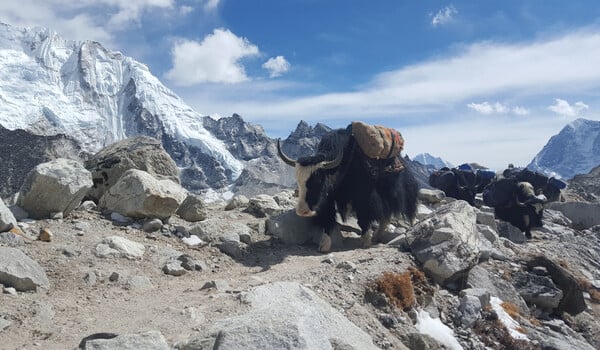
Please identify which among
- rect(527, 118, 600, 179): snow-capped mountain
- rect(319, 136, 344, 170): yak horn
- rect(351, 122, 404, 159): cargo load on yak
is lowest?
rect(527, 118, 600, 179): snow-capped mountain

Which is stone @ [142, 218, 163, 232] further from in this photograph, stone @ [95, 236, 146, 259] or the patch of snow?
the patch of snow

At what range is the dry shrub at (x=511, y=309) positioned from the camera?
208 inches

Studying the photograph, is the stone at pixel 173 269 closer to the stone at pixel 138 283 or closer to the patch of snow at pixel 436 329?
the stone at pixel 138 283

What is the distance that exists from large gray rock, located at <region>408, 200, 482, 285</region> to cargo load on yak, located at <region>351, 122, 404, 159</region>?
121 centimetres

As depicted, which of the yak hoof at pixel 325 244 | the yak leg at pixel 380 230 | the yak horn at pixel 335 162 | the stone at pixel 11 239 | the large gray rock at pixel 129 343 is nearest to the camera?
the large gray rock at pixel 129 343

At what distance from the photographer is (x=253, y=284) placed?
13.7ft

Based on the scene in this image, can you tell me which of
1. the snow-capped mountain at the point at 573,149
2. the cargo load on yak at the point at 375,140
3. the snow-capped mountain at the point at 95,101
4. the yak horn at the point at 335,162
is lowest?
the snow-capped mountain at the point at 573,149

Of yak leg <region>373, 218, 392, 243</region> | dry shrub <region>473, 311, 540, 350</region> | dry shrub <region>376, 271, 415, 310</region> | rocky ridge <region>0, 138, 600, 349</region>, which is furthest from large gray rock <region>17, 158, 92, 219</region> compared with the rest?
dry shrub <region>473, 311, 540, 350</region>

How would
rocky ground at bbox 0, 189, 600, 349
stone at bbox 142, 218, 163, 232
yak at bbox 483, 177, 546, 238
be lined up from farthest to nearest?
yak at bbox 483, 177, 546, 238, stone at bbox 142, 218, 163, 232, rocky ground at bbox 0, 189, 600, 349

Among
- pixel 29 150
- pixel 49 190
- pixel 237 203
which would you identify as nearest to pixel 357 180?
pixel 237 203

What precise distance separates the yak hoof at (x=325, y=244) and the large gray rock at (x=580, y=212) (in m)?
8.79

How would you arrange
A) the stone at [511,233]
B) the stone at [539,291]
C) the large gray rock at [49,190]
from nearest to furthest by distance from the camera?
the large gray rock at [49,190]
the stone at [539,291]
the stone at [511,233]

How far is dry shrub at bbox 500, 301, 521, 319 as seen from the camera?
5289mm

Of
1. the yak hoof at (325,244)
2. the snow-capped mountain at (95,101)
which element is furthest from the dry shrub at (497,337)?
the snow-capped mountain at (95,101)
